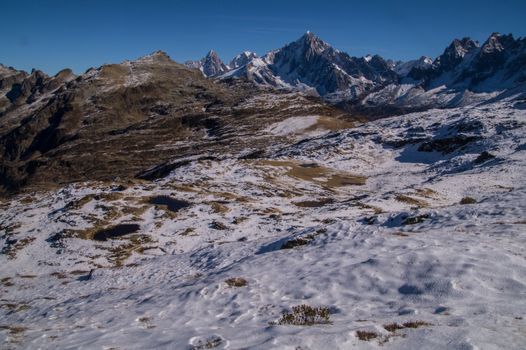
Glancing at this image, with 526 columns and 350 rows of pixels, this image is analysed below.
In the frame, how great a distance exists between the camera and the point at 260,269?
2106 cm

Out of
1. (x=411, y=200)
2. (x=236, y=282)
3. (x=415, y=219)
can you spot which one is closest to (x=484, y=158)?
(x=411, y=200)

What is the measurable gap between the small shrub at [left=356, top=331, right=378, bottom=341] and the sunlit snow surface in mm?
186

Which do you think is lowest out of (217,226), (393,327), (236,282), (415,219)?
(217,226)

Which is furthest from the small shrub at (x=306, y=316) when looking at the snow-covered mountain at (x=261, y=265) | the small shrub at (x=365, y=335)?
the small shrub at (x=365, y=335)

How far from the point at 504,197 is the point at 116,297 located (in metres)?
26.6

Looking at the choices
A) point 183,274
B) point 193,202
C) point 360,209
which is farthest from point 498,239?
point 193,202

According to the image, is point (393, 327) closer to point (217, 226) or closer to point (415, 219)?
point (415, 219)

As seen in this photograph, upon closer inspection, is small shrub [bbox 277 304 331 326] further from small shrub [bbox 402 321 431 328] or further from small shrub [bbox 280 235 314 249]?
small shrub [bbox 280 235 314 249]

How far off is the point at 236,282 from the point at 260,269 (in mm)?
2097

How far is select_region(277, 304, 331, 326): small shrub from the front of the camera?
44.5 ft

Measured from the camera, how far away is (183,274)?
25.7m

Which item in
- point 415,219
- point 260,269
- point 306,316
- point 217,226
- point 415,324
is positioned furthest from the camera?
point 217,226

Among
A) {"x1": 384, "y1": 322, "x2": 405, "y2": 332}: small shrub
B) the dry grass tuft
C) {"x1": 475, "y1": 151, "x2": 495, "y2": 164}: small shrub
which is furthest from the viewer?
{"x1": 475, "y1": 151, "x2": 495, "y2": 164}: small shrub

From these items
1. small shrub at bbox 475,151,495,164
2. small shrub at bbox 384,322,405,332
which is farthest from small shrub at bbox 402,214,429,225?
small shrub at bbox 475,151,495,164
